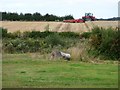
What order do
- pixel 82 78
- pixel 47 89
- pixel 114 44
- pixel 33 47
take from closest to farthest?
pixel 47 89
pixel 82 78
pixel 114 44
pixel 33 47

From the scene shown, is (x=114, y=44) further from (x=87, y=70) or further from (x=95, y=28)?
(x=87, y=70)

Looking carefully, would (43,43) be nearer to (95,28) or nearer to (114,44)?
(95,28)

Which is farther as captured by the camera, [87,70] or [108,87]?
[87,70]

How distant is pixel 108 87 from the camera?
11.7 m

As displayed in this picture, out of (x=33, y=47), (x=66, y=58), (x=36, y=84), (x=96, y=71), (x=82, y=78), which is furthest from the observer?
(x=33, y=47)

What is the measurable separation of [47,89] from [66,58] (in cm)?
1051

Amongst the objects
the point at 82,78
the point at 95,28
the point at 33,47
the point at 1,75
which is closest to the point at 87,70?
the point at 82,78

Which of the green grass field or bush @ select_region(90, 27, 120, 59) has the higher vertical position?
bush @ select_region(90, 27, 120, 59)

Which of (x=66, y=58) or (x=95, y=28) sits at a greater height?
(x=95, y=28)

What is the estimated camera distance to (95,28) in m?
25.4

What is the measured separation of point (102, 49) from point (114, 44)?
927mm

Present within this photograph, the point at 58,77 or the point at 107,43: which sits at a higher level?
the point at 107,43

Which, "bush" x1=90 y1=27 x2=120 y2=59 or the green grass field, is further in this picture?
"bush" x1=90 y1=27 x2=120 y2=59

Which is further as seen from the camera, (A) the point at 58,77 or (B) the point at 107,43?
(B) the point at 107,43
